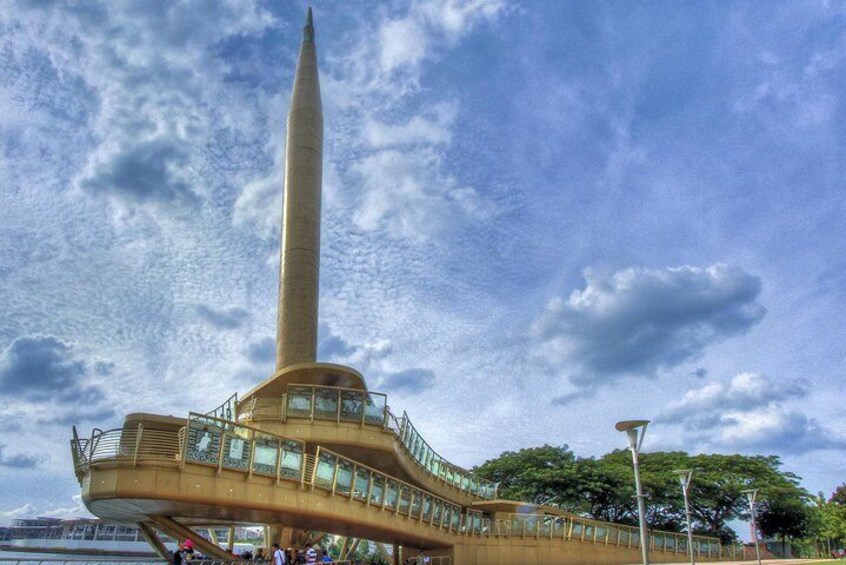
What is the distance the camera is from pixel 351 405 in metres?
31.5

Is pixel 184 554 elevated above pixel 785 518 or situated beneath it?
elevated above

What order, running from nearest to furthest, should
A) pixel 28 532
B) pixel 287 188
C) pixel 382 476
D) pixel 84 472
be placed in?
pixel 84 472 → pixel 382 476 → pixel 287 188 → pixel 28 532

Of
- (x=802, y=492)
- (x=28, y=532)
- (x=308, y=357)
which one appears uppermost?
(x=308, y=357)

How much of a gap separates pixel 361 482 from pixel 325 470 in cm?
224

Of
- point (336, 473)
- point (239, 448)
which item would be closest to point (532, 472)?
point (336, 473)

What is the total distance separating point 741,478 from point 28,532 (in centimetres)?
7839

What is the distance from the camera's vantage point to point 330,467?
2566cm

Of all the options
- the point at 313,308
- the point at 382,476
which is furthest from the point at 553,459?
the point at 382,476

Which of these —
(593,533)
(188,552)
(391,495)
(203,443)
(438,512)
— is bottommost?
(593,533)

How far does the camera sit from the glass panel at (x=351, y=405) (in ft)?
103

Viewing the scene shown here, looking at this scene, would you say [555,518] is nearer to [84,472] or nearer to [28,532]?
[84,472]

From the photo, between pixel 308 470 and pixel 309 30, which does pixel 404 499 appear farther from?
pixel 309 30

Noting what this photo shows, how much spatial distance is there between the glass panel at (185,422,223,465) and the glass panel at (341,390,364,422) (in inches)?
367

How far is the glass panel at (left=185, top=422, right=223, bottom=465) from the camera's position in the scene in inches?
857
